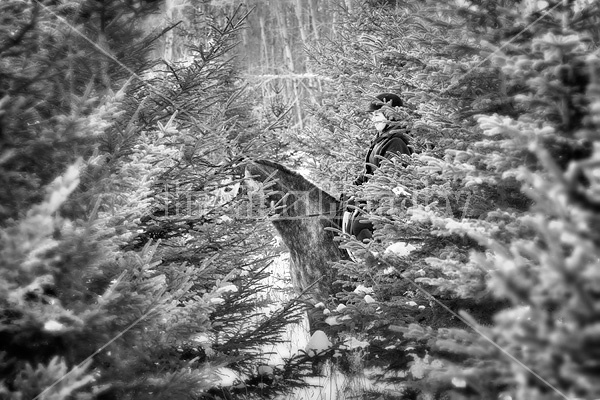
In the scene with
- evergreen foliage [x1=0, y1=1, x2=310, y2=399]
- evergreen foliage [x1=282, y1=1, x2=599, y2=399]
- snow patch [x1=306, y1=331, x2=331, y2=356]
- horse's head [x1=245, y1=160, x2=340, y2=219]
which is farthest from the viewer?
horse's head [x1=245, y1=160, x2=340, y2=219]

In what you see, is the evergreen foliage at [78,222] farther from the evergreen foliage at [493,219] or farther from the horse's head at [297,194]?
the horse's head at [297,194]

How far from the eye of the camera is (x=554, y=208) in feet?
3.27

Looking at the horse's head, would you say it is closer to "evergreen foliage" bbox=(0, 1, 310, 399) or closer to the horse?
the horse

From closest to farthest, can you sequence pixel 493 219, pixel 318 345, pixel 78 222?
pixel 78 222
pixel 493 219
pixel 318 345

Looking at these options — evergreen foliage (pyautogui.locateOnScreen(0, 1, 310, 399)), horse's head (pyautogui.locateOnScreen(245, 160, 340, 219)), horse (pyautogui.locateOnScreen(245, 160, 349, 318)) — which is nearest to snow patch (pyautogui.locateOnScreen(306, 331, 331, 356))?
horse (pyautogui.locateOnScreen(245, 160, 349, 318))

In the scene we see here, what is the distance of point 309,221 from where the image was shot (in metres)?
5.62

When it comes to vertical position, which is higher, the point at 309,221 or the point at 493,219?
the point at 493,219

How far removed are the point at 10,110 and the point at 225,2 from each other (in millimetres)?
8515

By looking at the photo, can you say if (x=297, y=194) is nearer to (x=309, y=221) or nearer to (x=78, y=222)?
(x=309, y=221)

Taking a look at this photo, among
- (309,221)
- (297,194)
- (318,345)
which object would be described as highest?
(297,194)

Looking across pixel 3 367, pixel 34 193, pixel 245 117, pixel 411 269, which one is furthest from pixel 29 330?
pixel 245 117

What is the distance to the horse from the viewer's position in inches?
218

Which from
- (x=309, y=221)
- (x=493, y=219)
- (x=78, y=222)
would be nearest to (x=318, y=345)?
(x=309, y=221)

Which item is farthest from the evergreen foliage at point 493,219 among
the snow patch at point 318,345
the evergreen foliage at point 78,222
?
the evergreen foliage at point 78,222
